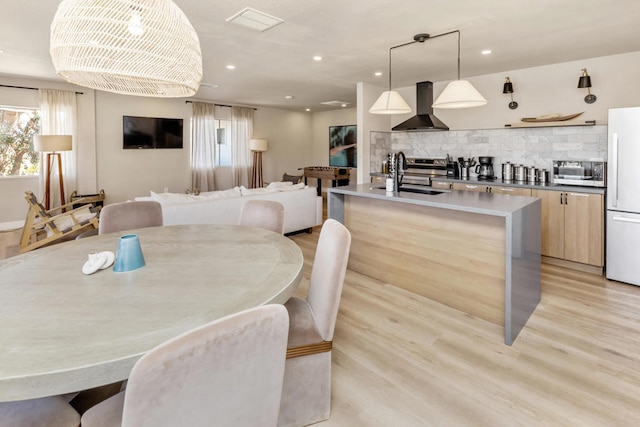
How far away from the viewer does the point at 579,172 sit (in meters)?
4.04

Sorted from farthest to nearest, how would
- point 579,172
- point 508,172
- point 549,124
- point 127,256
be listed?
point 508,172 → point 549,124 → point 579,172 → point 127,256

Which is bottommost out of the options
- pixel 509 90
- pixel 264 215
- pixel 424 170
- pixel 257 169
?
pixel 264 215

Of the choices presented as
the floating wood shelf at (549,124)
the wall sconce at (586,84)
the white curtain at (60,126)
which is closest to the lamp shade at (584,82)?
the wall sconce at (586,84)

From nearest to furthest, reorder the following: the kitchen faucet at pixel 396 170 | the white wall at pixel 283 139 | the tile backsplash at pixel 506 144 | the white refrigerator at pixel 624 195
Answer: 1. the white refrigerator at pixel 624 195
2. the kitchen faucet at pixel 396 170
3. the tile backsplash at pixel 506 144
4. the white wall at pixel 283 139

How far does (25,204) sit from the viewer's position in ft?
18.7

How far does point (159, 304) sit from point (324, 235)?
0.88 m

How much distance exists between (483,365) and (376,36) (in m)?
3.03

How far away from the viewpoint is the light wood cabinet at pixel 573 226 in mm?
3656

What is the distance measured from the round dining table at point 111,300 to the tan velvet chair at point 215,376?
238 mm

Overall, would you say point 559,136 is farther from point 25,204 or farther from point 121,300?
point 25,204

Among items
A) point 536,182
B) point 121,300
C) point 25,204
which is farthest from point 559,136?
point 25,204

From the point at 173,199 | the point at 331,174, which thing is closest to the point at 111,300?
the point at 173,199

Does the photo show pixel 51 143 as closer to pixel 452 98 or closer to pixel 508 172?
pixel 452 98

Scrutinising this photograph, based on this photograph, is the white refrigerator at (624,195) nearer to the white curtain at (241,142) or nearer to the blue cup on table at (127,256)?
the blue cup on table at (127,256)
